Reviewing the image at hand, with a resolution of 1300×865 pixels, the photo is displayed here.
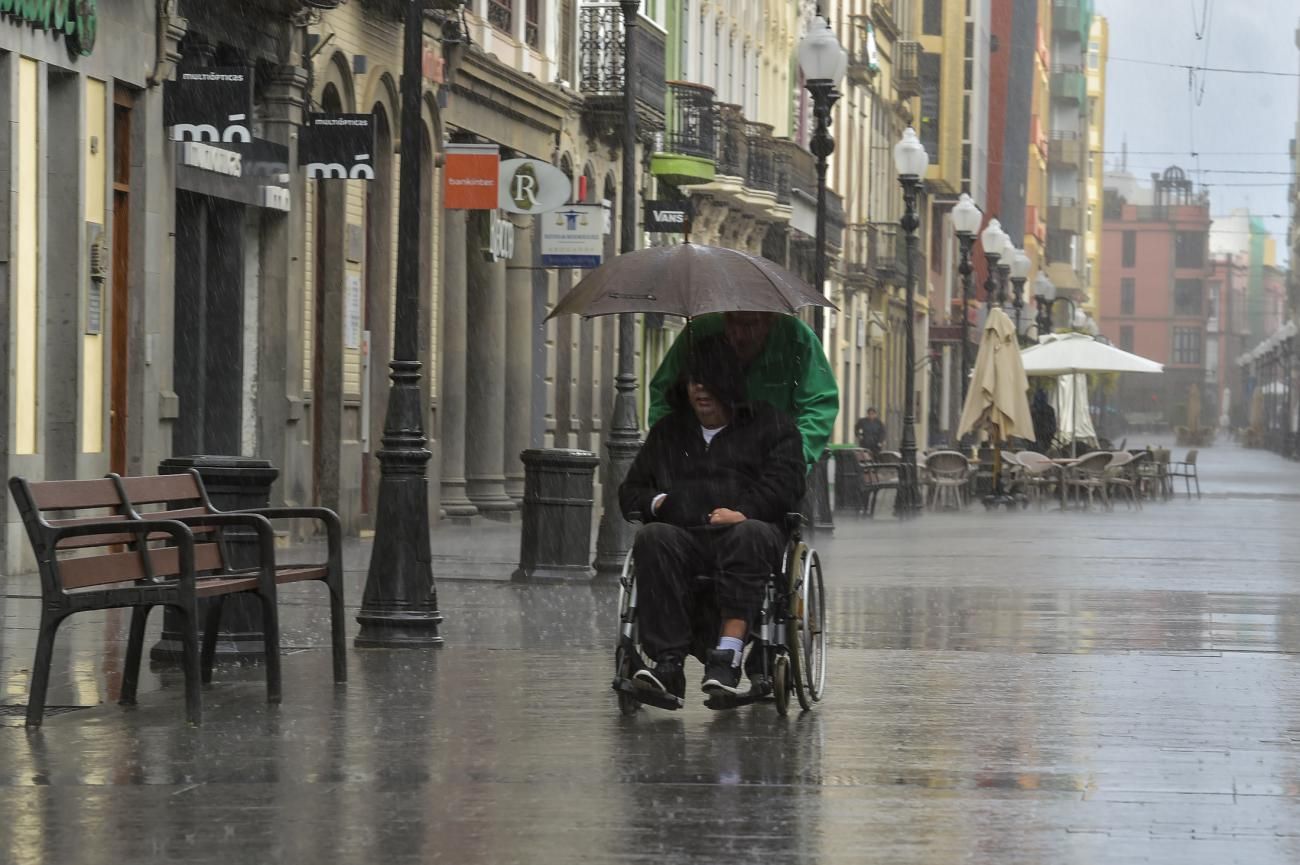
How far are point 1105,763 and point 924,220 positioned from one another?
71921mm

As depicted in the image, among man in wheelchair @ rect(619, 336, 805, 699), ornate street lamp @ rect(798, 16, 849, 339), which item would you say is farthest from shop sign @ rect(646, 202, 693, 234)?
man in wheelchair @ rect(619, 336, 805, 699)

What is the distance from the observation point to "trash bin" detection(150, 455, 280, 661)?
11734 mm

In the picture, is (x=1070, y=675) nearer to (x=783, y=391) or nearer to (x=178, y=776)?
(x=783, y=391)

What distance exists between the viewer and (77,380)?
18562 millimetres

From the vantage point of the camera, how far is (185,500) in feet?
36.8

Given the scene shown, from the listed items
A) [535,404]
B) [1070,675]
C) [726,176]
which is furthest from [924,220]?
[1070,675]

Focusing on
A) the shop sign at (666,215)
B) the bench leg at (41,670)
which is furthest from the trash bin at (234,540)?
the shop sign at (666,215)

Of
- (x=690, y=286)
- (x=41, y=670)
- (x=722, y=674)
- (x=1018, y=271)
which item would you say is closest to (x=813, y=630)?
(x=722, y=674)

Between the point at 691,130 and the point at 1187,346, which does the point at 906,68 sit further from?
the point at 1187,346

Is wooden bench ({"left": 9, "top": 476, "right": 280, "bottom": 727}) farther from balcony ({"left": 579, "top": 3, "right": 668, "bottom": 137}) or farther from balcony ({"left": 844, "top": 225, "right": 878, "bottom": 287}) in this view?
balcony ({"left": 844, "top": 225, "right": 878, "bottom": 287})

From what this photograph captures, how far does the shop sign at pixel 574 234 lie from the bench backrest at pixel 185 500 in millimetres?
16150

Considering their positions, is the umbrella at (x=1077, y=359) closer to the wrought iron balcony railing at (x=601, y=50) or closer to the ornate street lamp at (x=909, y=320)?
the ornate street lamp at (x=909, y=320)

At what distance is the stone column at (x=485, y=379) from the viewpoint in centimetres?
3066

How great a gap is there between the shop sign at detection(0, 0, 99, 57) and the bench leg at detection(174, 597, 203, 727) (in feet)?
27.0
